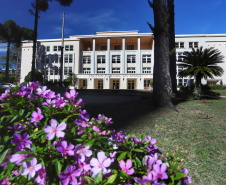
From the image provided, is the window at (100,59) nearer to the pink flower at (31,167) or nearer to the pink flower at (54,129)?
the pink flower at (54,129)

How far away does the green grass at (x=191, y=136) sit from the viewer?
2236 mm

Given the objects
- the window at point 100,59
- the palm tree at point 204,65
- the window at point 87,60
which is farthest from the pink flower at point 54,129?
the window at point 87,60

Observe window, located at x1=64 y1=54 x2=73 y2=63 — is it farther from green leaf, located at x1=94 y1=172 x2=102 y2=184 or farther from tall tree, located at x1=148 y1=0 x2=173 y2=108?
green leaf, located at x1=94 y1=172 x2=102 y2=184

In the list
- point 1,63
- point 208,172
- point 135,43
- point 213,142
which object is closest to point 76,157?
point 208,172

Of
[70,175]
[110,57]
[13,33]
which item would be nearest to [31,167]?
[70,175]

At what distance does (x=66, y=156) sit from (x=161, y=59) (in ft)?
18.6

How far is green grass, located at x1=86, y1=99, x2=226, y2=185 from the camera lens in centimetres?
224

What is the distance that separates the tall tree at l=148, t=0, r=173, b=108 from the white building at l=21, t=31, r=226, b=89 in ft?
81.5

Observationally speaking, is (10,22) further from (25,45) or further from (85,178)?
(85,178)

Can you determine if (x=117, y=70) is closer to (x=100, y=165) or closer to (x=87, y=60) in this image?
(x=87, y=60)

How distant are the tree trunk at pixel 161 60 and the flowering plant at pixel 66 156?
15.6 ft

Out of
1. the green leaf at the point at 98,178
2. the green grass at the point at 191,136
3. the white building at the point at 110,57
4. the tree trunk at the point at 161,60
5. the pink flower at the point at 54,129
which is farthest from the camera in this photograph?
the white building at the point at 110,57

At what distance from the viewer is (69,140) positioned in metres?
0.97

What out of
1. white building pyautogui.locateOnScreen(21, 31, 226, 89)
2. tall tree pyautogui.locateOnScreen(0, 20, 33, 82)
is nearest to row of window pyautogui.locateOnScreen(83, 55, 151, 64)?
white building pyautogui.locateOnScreen(21, 31, 226, 89)
